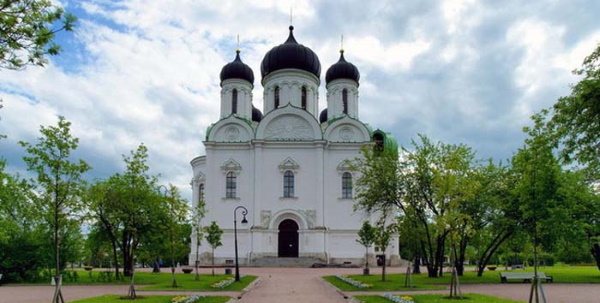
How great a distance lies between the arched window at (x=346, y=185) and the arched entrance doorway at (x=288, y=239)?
5.54 m

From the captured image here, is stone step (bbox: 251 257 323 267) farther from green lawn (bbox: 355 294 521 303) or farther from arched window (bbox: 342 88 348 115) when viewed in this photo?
green lawn (bbox: 355 294 521 303)

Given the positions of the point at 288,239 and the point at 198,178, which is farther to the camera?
the point at 198,178

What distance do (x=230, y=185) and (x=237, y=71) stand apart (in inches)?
492

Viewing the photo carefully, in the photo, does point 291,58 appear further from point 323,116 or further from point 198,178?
point 198,178

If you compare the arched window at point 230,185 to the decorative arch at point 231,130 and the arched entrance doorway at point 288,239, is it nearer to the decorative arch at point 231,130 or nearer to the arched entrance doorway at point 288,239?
the decorative arch at point 231,130

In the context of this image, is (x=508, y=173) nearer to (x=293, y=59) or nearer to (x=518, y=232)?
(x=518, y=232)

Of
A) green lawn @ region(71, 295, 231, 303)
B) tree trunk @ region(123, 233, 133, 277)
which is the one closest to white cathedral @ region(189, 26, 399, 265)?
tree trunk @ region(123, 233, 133, 277)

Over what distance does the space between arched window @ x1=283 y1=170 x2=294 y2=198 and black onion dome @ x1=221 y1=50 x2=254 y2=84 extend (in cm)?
1193

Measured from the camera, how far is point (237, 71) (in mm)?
57844

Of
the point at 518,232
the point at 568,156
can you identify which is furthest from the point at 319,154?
the point at 568,156

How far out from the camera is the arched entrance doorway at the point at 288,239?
51.6 meters

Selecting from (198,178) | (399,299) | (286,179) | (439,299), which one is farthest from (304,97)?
(399,299)

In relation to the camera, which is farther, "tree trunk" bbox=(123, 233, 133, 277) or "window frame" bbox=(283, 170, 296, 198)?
"window frame" bbox=(283, 170, 296, 198)

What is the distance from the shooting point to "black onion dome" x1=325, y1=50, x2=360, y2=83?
58469 mm
